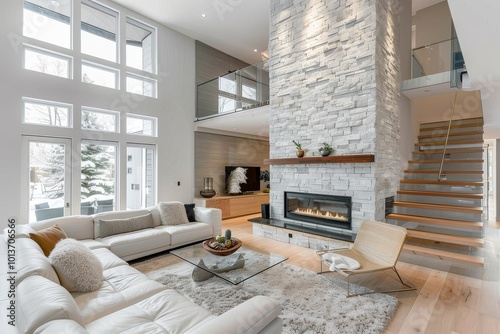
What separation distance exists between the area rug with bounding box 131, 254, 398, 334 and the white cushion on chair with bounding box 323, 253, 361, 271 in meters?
0.29

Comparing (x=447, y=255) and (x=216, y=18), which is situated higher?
(x=216, y=18)

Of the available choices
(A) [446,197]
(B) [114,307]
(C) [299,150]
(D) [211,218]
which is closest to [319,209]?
(C) [299,150]

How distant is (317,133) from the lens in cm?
469

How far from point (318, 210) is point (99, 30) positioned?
635 cm

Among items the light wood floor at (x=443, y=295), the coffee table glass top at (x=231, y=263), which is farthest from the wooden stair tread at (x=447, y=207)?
the coffee table glass top at (x=231, y=263)

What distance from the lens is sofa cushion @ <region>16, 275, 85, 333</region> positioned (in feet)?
3.98

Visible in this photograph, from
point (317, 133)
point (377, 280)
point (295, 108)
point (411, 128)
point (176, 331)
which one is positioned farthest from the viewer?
point (411, 128)

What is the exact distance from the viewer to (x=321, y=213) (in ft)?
15.5

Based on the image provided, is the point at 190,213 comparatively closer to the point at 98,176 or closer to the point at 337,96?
the point at 98,176

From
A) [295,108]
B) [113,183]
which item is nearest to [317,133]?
[295,108]

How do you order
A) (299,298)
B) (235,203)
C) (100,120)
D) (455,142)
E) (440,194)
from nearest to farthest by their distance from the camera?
(299,298) < (440,194) < (455,142) < (100,120) < (235,203)

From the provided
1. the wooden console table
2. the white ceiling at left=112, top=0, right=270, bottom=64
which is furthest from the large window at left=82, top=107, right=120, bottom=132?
the wooden console table

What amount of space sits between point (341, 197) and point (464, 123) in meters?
4.27

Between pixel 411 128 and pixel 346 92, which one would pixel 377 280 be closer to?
pixel 346 92
